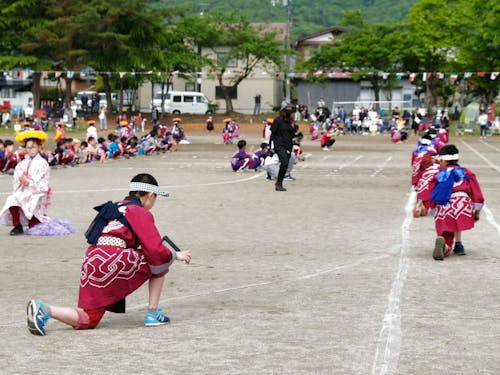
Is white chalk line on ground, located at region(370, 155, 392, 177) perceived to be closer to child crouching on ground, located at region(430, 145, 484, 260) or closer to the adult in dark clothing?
the adult in dark clothing

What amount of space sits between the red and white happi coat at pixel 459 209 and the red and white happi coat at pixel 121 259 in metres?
5.18

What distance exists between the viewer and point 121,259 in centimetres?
788

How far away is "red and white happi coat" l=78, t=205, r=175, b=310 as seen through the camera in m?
7.86

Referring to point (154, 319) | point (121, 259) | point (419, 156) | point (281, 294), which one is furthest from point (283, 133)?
point (121, 259)

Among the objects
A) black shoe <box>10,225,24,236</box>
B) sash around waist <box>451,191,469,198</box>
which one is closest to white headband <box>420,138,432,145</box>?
sash around waist <box>451,191,469,198</box>

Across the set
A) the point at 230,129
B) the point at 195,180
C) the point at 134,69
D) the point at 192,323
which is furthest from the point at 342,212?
the point at 134,69

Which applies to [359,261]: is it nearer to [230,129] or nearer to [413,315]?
[413,315]

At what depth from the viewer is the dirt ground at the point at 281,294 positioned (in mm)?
6941

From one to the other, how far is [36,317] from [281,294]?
287cm

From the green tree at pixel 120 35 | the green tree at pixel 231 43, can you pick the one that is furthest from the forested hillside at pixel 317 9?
the green tree at pixel 120 35

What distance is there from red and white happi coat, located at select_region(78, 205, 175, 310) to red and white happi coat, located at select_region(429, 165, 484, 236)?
5.18 m

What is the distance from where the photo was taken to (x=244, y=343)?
7.43 m

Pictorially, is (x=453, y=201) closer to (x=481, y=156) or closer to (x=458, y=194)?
(x=458, y=194)

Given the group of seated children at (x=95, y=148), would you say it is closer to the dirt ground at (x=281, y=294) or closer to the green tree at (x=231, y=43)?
the dirt ground at (x=281, y=294)
